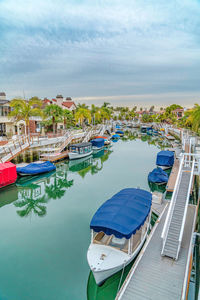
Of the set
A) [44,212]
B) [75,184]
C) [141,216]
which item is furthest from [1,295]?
[75,184]

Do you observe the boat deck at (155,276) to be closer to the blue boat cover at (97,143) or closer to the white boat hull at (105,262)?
the white boat hull at (105,262)

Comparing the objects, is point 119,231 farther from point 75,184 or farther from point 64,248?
point 75,184

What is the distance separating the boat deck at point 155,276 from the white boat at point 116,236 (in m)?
0.73

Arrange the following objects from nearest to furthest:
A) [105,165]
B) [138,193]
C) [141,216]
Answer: [141,216] → [138,193] → [105,165]

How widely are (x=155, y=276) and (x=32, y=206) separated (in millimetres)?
15216

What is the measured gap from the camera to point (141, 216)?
40.1 feet

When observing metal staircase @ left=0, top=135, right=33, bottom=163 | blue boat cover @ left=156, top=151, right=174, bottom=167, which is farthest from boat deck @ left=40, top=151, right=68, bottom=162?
blue boat cover @ left=156, top=151, right=174, bottom=167

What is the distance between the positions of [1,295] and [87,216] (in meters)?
9.19

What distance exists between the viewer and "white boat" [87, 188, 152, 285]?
10281 millimetres

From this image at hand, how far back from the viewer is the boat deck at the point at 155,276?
8914 mm

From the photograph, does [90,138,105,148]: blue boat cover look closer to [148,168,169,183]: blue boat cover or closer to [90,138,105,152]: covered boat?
[90,138,105,152]: covered boat

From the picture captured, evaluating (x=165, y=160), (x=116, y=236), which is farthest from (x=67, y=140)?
(x=116, y=236)

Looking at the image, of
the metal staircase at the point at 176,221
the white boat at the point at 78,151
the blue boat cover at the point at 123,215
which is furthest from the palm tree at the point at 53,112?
the metal staircase at the point at 176,221

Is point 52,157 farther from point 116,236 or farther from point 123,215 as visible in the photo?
point 116,236
